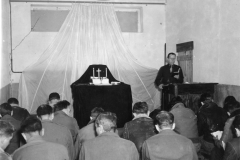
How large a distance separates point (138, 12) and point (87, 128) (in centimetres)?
567

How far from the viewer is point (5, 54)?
7031mm

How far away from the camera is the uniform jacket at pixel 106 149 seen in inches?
83.3

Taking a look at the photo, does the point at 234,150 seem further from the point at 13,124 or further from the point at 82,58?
the point at 82,58

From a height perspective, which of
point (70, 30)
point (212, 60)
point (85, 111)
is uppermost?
point (70, 30)

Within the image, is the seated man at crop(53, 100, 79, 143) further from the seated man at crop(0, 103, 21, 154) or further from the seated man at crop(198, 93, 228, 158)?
the seated man at crop(198, 93, 228, 158)

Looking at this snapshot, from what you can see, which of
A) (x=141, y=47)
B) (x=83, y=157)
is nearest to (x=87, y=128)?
(x=83, y=157)

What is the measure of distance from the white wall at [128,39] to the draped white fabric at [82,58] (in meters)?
0.80

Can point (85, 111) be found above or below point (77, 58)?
below

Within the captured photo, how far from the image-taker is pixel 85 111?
570 cm

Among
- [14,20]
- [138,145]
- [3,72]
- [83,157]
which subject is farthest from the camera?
[14,20]

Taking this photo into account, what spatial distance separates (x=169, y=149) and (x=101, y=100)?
3653 millimetres

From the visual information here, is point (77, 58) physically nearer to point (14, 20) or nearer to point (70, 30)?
point (70, 30)

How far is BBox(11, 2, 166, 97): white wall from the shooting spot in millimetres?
7723

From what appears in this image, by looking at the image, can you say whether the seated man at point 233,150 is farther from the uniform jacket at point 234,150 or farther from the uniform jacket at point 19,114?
the uniform jacket at point 19,114
